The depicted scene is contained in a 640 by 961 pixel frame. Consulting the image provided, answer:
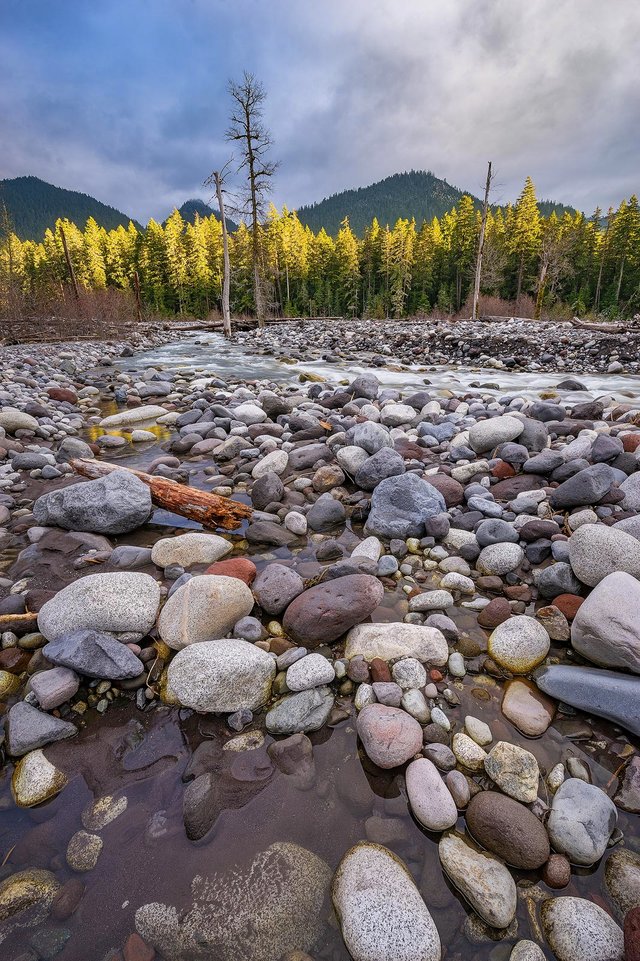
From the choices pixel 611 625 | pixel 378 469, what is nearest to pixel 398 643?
pixel 611 625

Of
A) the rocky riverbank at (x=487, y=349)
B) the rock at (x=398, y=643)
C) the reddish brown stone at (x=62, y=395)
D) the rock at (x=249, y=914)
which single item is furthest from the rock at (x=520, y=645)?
the rocky riverbank at (x=487, y=349)

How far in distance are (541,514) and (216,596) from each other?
246 centimetres

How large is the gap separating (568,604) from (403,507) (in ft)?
4.08

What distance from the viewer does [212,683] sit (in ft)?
6.20

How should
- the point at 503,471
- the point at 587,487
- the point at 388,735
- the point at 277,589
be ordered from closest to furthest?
the point at 388,735, the point at 277,589, the point at 587,487, the point at 503,471

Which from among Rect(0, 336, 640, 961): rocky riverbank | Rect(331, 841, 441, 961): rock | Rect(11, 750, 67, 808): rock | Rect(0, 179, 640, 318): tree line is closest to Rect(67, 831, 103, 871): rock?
Rect(0, 336, 640, 961): rocky riverbank

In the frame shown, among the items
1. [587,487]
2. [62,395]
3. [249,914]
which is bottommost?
[249,914]

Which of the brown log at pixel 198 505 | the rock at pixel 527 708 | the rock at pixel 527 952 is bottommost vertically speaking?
the rock at pixel 527 952

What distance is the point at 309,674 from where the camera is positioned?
1.95 m

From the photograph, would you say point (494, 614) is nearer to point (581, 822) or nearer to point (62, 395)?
point (581, 822)

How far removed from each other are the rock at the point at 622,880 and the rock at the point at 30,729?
1.99 metres

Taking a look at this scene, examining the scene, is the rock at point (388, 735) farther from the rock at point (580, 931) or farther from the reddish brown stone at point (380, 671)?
the rock at point (580, 931)

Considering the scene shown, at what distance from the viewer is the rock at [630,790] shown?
152 centimetres

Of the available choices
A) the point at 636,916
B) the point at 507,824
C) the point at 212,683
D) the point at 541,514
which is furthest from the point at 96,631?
the point at 541,514
